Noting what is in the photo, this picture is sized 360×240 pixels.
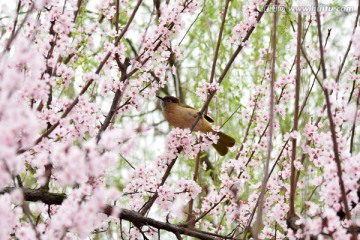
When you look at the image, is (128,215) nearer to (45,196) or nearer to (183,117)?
(45,196)

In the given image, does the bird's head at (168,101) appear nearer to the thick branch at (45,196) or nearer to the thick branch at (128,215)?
the thick branch at (128,215)

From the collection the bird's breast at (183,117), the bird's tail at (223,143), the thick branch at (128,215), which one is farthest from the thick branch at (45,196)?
the bird's breast at (183,117)

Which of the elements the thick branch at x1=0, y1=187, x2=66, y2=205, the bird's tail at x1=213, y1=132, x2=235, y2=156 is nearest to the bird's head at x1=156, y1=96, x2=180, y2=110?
the bird's tail at x1=213, y1=132, x2=235, y2=156

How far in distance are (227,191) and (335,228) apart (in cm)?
153

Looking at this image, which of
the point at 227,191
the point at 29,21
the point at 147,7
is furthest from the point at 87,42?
the point at 147,7

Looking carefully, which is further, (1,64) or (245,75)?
(245,75)

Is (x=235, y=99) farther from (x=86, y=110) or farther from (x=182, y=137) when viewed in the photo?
(x=86, y=110)

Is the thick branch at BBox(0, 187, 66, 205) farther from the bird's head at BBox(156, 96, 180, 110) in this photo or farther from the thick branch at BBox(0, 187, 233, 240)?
the bird's head at BBox(156, 96, 180, 110)

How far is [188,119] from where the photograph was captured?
4.74m

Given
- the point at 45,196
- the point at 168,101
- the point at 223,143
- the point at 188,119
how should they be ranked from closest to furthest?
the point at 45,196
the point at 223,143
the point at 188,119
the point at 168,101

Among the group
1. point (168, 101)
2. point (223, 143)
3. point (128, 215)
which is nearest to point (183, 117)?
point (168, 101)

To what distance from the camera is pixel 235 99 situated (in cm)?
475

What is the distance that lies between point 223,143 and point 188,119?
378mm

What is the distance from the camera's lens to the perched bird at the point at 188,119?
4531mm
